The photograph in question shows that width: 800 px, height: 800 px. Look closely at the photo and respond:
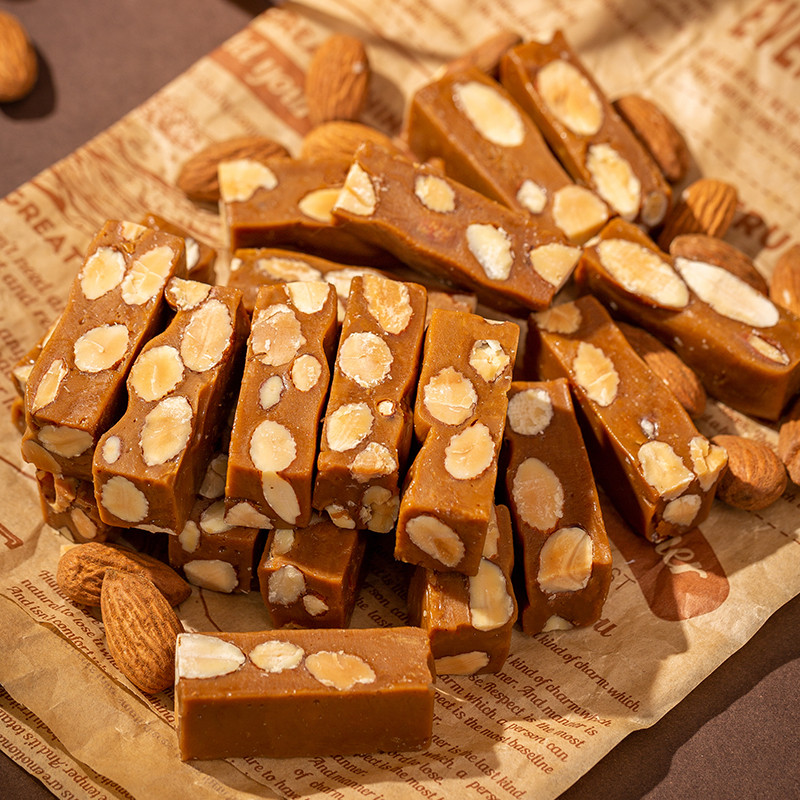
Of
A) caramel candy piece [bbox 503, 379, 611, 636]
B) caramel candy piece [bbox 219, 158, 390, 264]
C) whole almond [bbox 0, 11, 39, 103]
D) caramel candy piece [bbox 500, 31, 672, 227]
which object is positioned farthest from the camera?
whole almond [bbox 0, 11, 39, 103]

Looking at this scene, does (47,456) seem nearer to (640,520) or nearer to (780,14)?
(640,520)

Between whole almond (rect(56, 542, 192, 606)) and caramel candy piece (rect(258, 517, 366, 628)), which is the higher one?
caramel candy piece (rect(258, 517, 366, 628))

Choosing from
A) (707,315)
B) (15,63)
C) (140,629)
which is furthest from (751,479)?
(15,63)

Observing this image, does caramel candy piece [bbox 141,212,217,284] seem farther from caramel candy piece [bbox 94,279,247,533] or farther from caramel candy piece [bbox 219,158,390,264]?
caramel candy piece [bbox 94,279,247,533]

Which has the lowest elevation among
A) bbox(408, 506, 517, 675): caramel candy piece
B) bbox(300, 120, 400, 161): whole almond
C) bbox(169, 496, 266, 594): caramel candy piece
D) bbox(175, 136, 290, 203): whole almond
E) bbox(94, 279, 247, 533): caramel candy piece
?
bbox(169, 496, 266, 594): caramel candy piece

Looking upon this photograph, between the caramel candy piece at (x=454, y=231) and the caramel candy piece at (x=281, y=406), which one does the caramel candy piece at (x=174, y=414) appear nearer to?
the caramel candy piece at (x=281, y=406)

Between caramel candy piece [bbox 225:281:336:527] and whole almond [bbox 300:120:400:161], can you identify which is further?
whole almond [bbox 300:120:400:161]

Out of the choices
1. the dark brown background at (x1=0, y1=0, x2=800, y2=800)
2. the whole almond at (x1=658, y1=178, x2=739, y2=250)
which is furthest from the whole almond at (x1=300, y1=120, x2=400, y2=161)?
the whole almond at (x1=658, y1=178, x2=739, y2=250)
